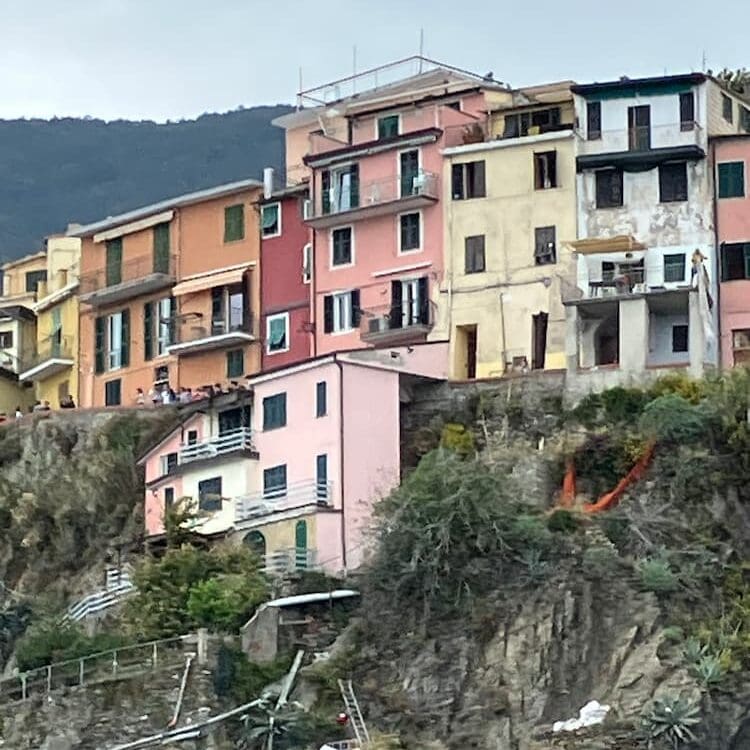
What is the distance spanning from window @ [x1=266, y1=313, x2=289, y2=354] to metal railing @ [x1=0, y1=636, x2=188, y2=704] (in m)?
18.6

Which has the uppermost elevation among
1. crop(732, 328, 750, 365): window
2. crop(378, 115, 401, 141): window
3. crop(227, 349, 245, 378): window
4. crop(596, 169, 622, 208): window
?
crop(378, 115, 401, 141): window

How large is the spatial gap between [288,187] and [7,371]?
1631cm

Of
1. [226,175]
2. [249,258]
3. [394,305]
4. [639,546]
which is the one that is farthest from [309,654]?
[226,175]

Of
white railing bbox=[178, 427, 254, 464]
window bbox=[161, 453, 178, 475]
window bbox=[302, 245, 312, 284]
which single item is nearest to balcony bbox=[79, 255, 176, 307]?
window bbox=[302, 245, 312, 284]

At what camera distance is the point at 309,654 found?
76750 mm

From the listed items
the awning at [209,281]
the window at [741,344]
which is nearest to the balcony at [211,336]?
the awning at [209,281]

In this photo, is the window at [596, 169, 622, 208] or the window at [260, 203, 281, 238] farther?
the window at [260, 203, 281, 238]

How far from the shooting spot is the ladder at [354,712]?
73812 mm

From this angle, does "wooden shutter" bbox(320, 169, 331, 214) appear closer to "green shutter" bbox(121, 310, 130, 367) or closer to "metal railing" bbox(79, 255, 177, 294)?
"metal railing" bbox(79, 255, 177, 294)

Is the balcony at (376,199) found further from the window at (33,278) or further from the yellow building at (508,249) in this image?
the window at (33,278)

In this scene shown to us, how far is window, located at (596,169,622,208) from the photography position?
88750 mm

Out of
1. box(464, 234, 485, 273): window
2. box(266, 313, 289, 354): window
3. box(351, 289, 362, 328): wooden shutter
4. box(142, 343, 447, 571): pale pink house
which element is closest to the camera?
box(142, 343, 447, 571): pale pink house

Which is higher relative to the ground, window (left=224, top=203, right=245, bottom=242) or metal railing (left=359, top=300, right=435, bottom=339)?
window (left=224, top=203, right=245, bottom=242)

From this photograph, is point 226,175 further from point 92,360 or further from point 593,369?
point 593,369
